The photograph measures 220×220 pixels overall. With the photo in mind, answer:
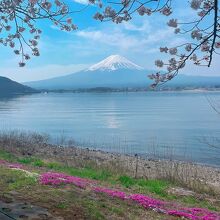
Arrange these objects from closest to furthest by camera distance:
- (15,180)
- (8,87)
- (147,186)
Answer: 1. (15,180)
2. (147,186)
3. (8,87)

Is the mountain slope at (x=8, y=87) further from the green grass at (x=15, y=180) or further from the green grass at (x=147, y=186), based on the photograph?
the green grass at (x=15, y=180)

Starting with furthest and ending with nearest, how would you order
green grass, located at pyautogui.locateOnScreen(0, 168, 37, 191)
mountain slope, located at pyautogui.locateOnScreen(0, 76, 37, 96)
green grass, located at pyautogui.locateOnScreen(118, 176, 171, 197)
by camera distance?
mountain slope, located at pyautogui.locateOnScreen(0, 76, 37, 96), green grass, located at pyautogui.locateOnScreen(118, 176, 171, 197), green grass, located at pyautogui.locateOnScreen(0, 168, 37, 191)

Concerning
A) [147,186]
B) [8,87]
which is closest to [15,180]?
[147,186]

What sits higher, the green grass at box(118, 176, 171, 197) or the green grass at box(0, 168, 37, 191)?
the green grass at box(0, 168, 37, 191)

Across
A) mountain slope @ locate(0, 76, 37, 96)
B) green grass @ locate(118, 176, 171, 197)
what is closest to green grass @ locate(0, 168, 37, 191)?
green grass @ locate(118, 176, 171, 197)

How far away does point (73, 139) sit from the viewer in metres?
36.7

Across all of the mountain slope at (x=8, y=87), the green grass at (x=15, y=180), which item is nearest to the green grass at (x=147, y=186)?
the green grass at (x=15, y=180)

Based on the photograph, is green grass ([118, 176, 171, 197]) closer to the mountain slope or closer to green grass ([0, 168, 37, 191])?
green grass ([0, 168, 37, 191])

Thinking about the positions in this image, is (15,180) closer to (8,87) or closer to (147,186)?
(147,186)

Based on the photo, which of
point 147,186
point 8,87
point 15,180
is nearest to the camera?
A: point 15,180

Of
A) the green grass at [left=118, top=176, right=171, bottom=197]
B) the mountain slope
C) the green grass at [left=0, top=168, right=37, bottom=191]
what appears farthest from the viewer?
the mountain slope

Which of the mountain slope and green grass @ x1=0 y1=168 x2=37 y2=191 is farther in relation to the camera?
the mountain slope

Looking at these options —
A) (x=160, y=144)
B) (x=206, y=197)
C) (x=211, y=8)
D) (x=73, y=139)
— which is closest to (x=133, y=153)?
(x=160, y=144)

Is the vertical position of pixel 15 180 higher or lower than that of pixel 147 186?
higher
